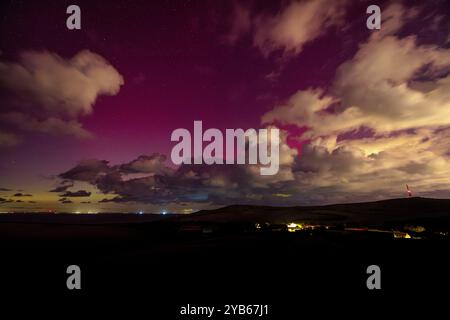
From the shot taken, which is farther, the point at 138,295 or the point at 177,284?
the point at 177,284

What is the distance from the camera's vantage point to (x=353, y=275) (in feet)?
72.4

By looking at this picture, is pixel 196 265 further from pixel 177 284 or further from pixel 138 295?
pixel 138 295

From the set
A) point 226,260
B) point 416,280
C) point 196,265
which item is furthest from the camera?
point 226,260
